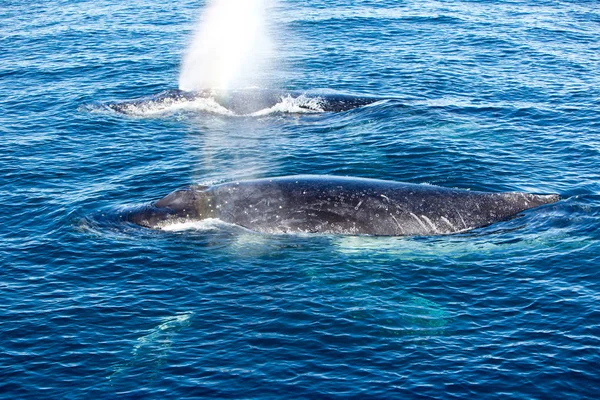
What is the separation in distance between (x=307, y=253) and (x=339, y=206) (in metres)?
2.27

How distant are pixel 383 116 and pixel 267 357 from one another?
24.4 meters

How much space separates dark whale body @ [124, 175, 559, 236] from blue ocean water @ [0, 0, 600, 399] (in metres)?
0.56

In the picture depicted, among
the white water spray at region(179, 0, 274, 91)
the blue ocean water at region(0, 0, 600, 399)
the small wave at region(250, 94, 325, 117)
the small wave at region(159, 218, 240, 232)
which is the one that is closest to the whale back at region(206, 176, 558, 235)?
the small wave at region(159, 218, 240, 232)

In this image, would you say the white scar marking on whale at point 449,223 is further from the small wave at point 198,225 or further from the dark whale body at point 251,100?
the dark whale body at point 251,100

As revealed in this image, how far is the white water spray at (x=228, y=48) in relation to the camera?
57844mm

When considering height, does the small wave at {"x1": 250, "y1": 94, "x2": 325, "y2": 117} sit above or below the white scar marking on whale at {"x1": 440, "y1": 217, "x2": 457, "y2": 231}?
above

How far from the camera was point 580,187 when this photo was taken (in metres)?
35.8

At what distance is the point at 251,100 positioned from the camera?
48.5 metres

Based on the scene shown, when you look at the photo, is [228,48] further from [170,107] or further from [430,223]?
[430,223]

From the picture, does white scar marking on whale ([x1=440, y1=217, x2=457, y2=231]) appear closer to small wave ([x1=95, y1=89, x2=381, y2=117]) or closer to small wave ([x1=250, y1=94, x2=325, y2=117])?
small wave ([x1=95, y1=89, x2=381, y2=117])

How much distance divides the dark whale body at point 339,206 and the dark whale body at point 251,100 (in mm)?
16099

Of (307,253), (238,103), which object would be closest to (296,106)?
(238,103)

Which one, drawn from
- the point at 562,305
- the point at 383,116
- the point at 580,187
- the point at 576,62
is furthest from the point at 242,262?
the point at 576,62

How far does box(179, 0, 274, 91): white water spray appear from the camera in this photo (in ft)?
190
